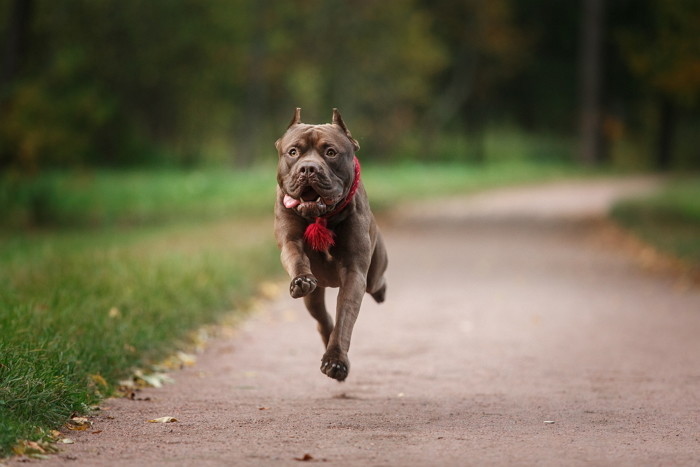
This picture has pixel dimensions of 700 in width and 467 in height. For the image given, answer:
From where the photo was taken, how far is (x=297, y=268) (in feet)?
20.6

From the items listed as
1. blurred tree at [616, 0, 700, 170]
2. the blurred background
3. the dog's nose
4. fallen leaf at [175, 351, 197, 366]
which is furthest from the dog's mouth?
blurred tree at [616, 0, 700, 170]

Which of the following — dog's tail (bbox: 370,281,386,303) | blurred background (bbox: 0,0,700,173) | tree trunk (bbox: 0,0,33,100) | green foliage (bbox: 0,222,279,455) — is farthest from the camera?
blurred background (bbox: 0,0,700,173)

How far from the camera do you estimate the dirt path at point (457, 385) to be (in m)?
5.85

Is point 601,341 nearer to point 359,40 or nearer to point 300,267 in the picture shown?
point 300,267

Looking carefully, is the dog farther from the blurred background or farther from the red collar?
the blurred background

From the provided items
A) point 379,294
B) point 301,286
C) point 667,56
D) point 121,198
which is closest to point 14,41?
point 121,198

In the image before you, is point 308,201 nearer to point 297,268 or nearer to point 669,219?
point 297,268

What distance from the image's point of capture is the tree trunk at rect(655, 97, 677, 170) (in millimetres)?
49375

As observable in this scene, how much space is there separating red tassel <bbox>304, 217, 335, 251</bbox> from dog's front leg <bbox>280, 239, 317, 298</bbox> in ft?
0.29

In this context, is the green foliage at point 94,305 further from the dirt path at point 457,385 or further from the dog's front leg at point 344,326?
the dog's front leg at point 344,326

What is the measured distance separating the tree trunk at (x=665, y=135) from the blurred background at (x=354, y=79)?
85mm

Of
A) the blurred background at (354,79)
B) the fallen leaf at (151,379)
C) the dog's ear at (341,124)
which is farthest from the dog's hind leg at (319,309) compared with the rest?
the blurred background at (354,79)

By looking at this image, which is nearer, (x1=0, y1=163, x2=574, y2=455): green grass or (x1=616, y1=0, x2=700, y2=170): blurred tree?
(x1=0, y1=163, x2=574, y2=455): green grass

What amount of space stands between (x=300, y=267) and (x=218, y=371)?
277 centimetres
